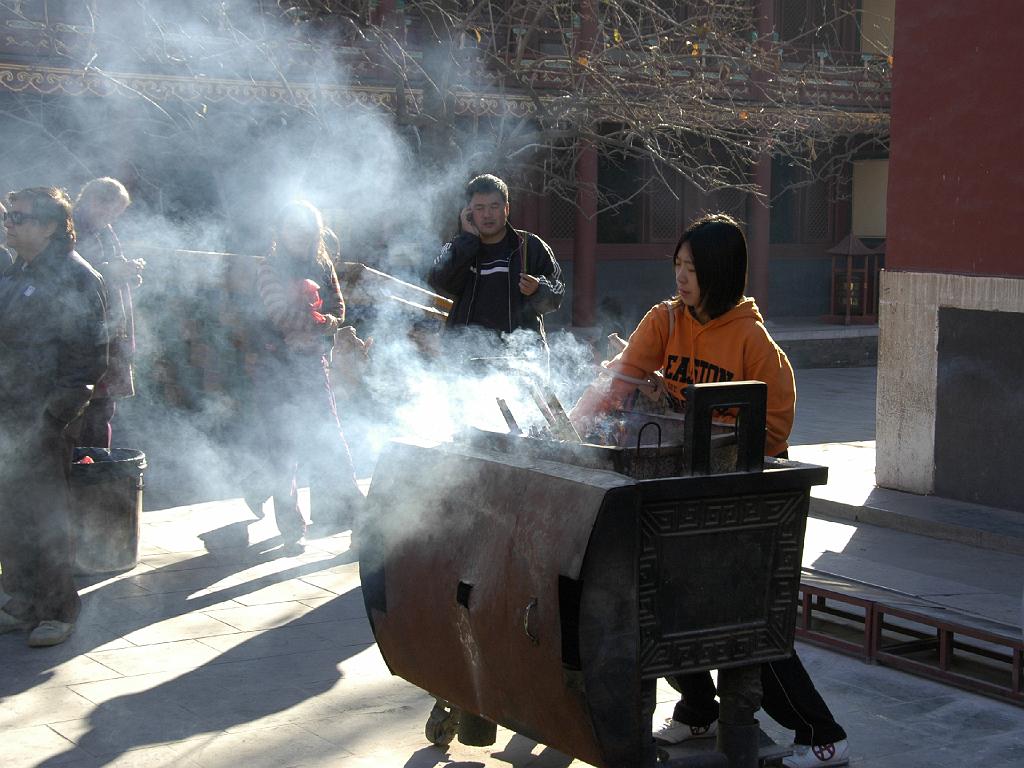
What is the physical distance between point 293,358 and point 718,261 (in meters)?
3.23

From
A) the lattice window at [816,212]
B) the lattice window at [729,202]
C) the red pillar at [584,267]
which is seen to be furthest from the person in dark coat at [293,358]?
the lattice window at [816,212]

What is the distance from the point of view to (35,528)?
4.93m

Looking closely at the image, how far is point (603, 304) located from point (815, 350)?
313cm

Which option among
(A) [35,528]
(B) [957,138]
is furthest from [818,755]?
(B) [957,138]

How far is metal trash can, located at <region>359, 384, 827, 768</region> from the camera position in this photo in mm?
3059

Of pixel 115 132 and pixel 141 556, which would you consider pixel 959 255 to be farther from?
pixel 115 132

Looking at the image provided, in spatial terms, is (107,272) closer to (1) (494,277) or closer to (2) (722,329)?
(1) (494,277)

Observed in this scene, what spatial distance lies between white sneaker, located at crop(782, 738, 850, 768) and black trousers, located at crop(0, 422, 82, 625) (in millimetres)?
2798

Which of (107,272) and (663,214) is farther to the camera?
(663,214)

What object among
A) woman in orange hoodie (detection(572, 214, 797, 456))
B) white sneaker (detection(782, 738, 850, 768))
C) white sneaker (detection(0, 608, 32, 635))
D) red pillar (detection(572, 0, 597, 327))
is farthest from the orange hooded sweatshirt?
red pillar (detection(572, 0, 597, 327))

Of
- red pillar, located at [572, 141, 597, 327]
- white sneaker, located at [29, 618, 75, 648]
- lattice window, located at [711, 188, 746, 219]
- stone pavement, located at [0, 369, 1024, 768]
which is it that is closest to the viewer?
stone pavement, located at [0, 369, 1024, 768]

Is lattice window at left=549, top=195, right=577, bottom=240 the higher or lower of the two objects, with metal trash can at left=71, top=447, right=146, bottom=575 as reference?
higher

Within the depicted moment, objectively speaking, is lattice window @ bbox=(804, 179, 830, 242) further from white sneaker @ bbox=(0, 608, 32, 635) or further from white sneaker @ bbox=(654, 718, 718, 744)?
white sneaker @ bbox=(654, 718, 718, 744)

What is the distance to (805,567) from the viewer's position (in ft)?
19.9
